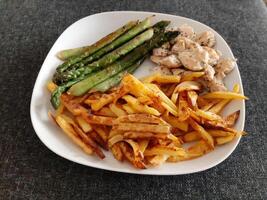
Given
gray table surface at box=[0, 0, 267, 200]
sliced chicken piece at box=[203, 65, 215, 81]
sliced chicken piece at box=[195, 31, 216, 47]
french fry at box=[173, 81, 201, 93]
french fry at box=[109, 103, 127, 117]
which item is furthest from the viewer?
sliced chicken piece at box=[195, 31, 216, 47]

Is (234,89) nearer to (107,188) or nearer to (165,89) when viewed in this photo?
(165,89)

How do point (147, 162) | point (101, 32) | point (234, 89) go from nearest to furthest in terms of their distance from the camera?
point (147, 162) < point (234, 89) < point (101, 32)

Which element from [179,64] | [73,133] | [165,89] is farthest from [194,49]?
[73,133]

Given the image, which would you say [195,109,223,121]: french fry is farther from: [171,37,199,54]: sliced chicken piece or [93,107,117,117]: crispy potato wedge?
[171,37,199,54]: sliced chicken piece

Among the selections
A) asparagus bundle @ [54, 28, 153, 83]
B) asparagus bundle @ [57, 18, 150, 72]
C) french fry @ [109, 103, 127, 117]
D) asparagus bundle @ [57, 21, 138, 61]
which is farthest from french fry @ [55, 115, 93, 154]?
asparagus bundle @ [57, 21, 138, 61]

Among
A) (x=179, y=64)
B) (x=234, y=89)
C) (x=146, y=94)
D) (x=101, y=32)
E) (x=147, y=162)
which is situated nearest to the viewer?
(x=147, y=162)

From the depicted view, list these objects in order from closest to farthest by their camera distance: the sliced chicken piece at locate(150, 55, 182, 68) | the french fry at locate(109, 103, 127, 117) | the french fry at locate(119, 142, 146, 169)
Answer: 1. the french fry at locate(119, 142, 146, 169)
2. the french fry at locate(109, 103, 127, 117)
3. the sliced chicken piece at locate(150, 55, 182, 68)

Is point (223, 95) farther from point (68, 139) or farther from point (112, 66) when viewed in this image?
point (68, 139)
